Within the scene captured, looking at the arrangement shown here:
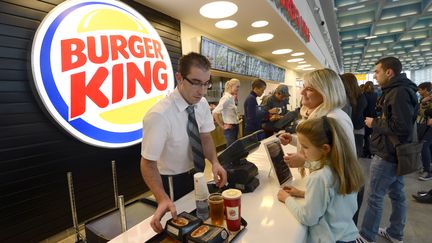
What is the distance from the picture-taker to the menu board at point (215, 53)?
402 cm

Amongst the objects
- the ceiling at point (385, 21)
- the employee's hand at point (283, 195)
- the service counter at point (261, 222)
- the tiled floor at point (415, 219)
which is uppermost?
the ceiling at point (385, 21)

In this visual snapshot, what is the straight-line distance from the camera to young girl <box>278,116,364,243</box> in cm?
104

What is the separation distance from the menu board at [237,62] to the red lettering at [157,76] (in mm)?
1974

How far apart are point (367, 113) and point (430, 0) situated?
5373 millimetres

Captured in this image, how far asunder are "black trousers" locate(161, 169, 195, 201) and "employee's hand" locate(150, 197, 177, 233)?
455 millimetres

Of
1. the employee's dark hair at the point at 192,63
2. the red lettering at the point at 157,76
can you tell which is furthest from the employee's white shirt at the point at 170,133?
the red lettering at the point at 157,76

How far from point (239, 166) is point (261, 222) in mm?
448

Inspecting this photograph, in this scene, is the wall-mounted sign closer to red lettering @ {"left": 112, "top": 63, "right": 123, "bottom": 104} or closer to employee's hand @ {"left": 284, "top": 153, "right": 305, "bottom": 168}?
red lettering @ {"left": 112, "top": 63, "right": 123, "bottom": 104}

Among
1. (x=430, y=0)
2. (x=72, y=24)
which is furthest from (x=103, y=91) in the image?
(x=430, y=0)

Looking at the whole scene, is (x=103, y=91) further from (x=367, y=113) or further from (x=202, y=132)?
(x=367, y=113)

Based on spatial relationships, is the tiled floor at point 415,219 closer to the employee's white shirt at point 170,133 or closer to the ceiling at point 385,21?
the employee's white shirt at point 170,133

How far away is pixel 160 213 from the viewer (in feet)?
3.35

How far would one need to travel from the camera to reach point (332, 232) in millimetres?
1063

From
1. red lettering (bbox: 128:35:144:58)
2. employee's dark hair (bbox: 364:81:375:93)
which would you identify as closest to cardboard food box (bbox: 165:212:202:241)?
red lettering (bbox: 128:35:144:58)
